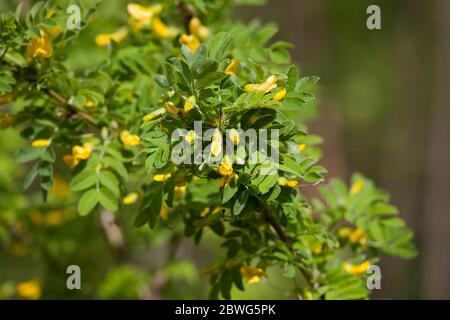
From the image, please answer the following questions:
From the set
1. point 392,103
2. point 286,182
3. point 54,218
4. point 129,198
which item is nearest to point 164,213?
point 129,198

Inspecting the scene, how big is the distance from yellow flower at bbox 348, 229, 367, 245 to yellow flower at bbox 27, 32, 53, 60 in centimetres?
A: 96

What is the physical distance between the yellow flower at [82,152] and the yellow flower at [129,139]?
8cm

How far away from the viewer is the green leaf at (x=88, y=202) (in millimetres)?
1561

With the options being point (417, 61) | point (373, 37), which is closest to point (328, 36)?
point (373, 37)

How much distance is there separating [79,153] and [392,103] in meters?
6.51

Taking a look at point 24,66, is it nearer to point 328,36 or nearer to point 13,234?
point 13,234

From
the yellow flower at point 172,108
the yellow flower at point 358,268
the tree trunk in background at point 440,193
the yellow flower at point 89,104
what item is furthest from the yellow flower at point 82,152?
the tree trunk in background at point 440,193

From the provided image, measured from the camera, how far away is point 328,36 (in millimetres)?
7188

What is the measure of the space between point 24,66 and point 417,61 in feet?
21.4

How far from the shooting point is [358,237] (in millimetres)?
1856

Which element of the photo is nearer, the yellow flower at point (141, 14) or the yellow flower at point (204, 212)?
the yellow flower at point (204, 212)

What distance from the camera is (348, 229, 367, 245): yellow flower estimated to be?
1856mm

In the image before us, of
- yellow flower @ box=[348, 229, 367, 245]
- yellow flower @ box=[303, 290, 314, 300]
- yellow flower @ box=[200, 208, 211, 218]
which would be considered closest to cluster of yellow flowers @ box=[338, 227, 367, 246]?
yellow flower @ box=[348, 229, 367, 245]

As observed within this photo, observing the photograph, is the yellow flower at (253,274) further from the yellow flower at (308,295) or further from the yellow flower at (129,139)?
the yellow flower at (129,139)
